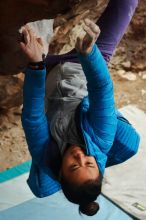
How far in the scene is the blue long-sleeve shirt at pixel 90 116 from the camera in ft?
4.84

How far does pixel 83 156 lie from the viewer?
62.3 inches

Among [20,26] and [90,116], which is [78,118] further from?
[20,26]

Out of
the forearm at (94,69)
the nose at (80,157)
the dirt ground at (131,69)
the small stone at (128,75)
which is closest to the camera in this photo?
the forearm at (94,69)

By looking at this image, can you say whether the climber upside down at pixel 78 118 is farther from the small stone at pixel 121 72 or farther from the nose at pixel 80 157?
the small stone at pixel 121 72

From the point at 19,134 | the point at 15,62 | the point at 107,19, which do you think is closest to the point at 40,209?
the point at 19,134

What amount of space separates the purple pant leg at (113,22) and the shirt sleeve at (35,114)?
0.42 metres

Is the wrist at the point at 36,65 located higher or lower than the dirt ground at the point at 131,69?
higher

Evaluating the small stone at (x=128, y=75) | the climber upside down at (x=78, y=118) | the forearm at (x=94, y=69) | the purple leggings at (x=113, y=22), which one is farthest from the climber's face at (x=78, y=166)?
the small stone at (x=128, y=75)

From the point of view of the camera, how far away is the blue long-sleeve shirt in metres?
1.48

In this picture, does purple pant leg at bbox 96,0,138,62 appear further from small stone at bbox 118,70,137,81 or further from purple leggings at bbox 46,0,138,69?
small stone at bbox 118,70,137,81

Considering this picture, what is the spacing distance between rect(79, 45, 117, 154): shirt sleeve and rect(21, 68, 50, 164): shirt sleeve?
161 mm

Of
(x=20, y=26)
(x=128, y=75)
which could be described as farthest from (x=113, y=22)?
(x=128, y=75)

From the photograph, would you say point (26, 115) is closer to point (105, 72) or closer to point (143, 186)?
point (105, 72)

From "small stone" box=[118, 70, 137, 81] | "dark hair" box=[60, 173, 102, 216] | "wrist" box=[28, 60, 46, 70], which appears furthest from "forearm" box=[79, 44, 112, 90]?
"small stone" box=[118, 70, 137, 81]
